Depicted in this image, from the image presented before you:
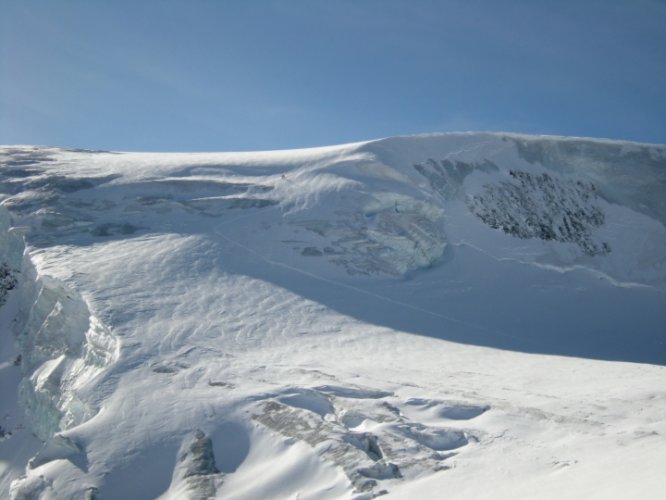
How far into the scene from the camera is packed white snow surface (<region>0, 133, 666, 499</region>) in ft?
33.3

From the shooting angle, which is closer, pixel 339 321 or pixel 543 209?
pixel 339 321

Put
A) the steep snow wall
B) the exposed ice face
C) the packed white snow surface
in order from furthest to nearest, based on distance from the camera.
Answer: the exposed ice face
the steep snow wall
the packed white snow surface

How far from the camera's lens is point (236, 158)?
2966 centimetres

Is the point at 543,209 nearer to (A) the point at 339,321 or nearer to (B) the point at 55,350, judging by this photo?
(A) the point at 339,321

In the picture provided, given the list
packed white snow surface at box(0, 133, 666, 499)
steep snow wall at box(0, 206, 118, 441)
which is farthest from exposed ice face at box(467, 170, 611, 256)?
steep snow wall at box(0, 206, 118, 441)

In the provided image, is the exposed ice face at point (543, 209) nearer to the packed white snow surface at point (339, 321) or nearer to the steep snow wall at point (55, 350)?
the packed white snow surface at point (339, 321)

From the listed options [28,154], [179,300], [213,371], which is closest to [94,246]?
[179,300]

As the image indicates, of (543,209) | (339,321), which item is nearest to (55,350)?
(339,321)

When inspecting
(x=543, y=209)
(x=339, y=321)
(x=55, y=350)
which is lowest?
(x=55, y=350)

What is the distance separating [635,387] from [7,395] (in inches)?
620

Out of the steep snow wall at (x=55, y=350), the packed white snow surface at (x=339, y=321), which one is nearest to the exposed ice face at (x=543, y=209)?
the packed white snow surface at (x=339, y=321)

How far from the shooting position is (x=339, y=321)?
1809cm

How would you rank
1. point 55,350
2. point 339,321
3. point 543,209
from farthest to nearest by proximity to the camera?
point 543,209 → point 339,321 → point 55,350

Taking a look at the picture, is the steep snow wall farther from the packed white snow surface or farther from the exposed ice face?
the exposed ice face
